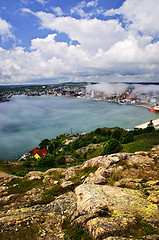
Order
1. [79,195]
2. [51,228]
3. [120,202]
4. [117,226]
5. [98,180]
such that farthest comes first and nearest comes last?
[98,180], [79,195], [120,202], [51,228], [117,226]

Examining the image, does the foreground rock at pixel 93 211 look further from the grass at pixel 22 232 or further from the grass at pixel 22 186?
the grass at pixel 22 186

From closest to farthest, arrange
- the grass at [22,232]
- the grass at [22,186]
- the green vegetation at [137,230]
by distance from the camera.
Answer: the green vegetation at [137,230] < the grass at [22,232] < the grass at [22,186]

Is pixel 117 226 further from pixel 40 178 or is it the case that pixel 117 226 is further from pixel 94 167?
pixel 40 178

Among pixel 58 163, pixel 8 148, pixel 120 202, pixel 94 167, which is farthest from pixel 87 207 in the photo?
pixel 8 148

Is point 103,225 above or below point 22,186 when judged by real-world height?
above

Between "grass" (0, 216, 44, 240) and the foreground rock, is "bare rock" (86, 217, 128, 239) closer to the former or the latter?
the foreground rock

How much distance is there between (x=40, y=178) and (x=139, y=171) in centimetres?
564

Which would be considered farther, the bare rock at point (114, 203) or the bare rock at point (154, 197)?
the bare rock at point (154, 197)

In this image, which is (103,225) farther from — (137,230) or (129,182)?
(129,182)

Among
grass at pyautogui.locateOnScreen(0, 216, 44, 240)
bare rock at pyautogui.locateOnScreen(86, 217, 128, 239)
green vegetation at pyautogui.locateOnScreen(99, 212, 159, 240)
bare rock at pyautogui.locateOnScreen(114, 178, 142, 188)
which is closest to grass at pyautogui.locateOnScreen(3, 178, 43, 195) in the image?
grass at pyautogui.locateOnScreen(0, 216, 44, 240)

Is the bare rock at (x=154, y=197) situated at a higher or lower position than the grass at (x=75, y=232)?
higher

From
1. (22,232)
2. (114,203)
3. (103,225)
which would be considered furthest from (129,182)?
(22,232)

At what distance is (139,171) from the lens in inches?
236

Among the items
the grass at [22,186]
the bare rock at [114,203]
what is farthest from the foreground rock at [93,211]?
the grass at [22,186]
